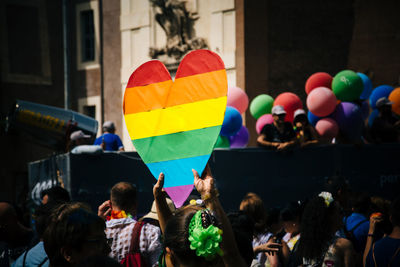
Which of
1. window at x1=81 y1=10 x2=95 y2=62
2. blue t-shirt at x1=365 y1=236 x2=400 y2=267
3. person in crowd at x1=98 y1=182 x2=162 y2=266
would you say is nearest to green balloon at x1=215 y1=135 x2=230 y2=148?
person in crowd at x1=98 y1=182 x2=162 y2=266

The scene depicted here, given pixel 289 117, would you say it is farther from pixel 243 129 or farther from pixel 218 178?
pixel 218 178

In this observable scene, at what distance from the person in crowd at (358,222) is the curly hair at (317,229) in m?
2.16

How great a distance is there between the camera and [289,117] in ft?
37.2

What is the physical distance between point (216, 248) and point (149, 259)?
191cm

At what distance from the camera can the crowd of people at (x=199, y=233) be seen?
2998mm

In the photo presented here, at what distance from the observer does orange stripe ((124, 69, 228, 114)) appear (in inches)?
163

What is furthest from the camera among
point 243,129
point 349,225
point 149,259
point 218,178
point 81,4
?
point 81,4

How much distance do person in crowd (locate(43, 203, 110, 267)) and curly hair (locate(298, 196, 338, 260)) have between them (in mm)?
1735

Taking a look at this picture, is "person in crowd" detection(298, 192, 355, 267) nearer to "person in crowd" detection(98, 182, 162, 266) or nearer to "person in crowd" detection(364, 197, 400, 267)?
"person in crowd" detection(364, 197, 400, 267)

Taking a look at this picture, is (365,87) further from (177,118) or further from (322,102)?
(177,118)

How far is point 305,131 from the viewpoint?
9977 mm

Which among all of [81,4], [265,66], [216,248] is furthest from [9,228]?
[81,4]

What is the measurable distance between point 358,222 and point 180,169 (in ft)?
9.99

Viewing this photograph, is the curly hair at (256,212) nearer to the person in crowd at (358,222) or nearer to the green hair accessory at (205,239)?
the person in crowd at (358,222)
